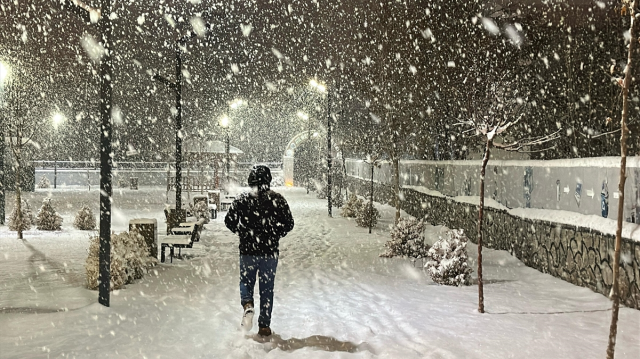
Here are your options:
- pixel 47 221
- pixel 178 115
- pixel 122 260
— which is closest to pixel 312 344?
pixel 122 260

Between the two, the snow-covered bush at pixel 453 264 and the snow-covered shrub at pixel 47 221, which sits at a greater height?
the snow-covered bush at pixel 453 264

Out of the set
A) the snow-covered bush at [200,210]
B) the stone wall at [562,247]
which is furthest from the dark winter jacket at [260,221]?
the snow-covered bush at [200,210]

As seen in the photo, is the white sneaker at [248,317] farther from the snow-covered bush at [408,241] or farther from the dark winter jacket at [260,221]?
the snow-covered bush at [408,241]

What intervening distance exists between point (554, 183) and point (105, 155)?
27.5 ft

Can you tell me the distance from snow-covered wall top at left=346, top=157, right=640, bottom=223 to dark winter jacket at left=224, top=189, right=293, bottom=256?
5121mm

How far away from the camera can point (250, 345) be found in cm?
598

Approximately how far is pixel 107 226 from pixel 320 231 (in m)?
10.8

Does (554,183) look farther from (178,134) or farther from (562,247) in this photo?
(178,134)

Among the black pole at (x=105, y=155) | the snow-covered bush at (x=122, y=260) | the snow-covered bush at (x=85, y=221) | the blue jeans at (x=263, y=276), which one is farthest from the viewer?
the snow-covered bush at (x=85, y=221)

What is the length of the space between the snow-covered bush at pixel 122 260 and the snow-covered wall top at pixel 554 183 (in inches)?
318

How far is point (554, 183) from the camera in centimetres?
1057

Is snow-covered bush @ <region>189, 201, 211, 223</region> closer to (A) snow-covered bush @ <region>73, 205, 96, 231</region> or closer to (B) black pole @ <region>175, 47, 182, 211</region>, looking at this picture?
(A) snow-covered bush @ <region>73, 205, 96, 231</region>

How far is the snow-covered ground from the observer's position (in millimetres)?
5867

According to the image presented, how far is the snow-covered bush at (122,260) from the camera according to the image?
878 cm
